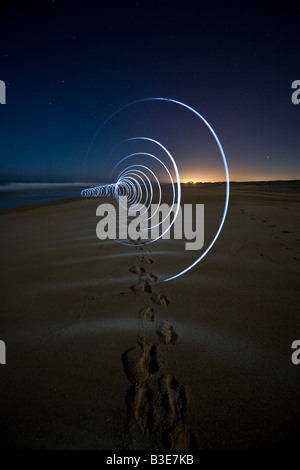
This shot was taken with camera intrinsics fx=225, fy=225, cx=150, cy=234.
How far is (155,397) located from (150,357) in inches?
13.3

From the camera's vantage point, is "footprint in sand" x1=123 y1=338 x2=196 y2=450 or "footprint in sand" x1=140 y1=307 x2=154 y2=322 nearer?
"footprint in sand" x1=123 y1=338 x2=196 y2=450

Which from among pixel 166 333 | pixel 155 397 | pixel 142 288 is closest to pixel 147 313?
pixel 166 333

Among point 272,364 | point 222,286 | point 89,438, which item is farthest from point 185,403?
point 222,286

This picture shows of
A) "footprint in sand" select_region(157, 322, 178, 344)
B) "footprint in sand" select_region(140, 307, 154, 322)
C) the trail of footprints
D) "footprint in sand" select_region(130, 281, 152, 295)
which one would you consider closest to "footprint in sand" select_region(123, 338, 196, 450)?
the trail of footprints

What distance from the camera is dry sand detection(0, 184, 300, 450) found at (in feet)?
4.11

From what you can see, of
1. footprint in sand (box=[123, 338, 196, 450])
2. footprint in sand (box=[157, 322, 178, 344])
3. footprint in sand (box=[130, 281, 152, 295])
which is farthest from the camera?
footprint in sand (box=[130, 281, 152, 295])

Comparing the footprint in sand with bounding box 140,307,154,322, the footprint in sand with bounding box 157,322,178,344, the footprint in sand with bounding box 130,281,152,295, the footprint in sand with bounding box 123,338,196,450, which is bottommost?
the footprint in sand with bounding box 123,338,196,450

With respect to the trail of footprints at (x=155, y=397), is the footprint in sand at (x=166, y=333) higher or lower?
higher

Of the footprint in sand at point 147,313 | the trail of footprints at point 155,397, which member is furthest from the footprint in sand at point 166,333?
the footprint in sand at point 147,313

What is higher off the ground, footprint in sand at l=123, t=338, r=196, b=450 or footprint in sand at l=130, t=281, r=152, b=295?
footprint in sand at l=130, t=281, r=152, b=295

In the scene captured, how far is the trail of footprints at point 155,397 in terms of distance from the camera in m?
1.21

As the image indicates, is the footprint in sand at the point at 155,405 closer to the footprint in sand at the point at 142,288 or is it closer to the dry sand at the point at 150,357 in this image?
the dry sand at the point at 150,357

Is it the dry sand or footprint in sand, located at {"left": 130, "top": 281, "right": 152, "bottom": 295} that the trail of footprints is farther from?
footprint in sand, located at {"left": 130, "top": 281, "right": 152, "bottom": 295}
